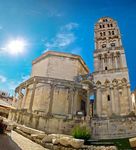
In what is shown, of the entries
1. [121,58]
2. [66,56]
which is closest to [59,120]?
[66,56]

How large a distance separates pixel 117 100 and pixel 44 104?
13931mm

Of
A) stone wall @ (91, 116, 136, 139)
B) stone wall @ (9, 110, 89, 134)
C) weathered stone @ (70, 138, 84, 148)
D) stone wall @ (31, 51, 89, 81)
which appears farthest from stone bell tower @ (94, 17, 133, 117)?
weathered stone @ (70, 138, 84, 148)

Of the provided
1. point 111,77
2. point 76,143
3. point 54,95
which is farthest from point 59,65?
point 76,143

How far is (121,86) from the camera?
93.0ft

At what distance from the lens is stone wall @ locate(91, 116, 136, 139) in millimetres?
22484

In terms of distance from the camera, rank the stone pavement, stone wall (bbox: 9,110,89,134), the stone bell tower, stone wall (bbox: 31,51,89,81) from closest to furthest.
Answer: the stone pavement → stone wall (bbox: 9,110,89,134) → the stone bell tower → stone wall (bbox: 31,51,89,81)

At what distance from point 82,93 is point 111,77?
7.16 m

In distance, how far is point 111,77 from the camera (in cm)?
2988

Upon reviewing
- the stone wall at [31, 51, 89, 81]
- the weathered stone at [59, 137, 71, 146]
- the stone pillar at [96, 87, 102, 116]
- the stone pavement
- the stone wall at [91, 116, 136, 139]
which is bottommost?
the stone pavement

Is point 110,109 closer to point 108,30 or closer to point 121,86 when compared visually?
point 121,86

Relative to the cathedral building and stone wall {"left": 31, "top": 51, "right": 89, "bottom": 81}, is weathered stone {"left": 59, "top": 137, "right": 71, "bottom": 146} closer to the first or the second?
the cathedral building

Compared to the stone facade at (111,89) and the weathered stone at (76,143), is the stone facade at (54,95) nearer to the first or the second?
the stone facade at (111,89)

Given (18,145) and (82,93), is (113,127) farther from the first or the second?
(18,145)

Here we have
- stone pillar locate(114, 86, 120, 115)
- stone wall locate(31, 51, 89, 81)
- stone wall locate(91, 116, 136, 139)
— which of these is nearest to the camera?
stone wall locate(91, 116, 136, 139)
